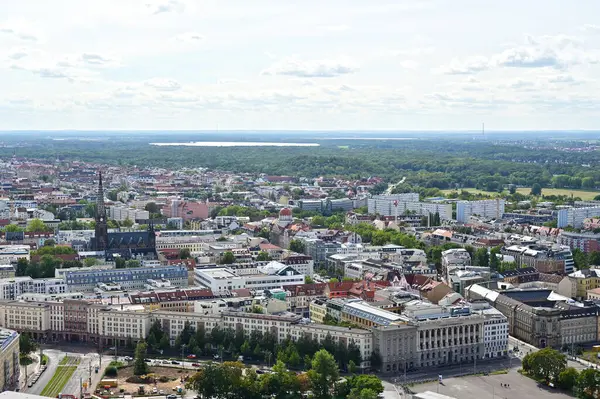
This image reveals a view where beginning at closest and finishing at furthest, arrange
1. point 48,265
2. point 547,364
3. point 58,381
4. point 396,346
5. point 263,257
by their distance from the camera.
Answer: point 58,381 → point 547,364 → point 396,346 → point 48,265 → point 263,257

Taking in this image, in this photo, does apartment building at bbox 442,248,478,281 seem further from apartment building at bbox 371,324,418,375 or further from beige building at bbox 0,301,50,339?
beige building at bbox 0,301,50,339

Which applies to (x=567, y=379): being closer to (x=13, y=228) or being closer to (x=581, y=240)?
(x=581, y=240)

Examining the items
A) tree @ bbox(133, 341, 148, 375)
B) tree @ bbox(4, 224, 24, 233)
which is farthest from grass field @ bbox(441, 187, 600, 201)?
tree @ bbox(133, 341, 148, 375)

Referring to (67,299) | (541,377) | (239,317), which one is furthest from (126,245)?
(541,377)

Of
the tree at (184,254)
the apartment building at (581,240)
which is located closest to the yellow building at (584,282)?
the apartment building at (581,240)

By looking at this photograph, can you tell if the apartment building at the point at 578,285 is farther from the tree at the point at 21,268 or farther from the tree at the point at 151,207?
the tree at the point at 151,207

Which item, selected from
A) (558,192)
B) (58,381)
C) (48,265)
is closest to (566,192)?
(558,192)
